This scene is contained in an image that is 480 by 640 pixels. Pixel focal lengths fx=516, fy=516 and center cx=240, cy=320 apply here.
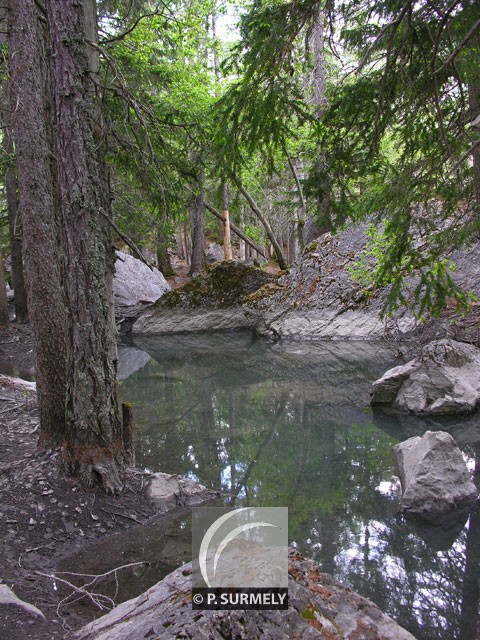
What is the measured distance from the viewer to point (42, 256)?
581 centimetres

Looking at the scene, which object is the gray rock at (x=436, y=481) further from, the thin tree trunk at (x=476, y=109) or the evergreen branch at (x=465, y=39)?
the evergreen branch at (x=465, y=39)

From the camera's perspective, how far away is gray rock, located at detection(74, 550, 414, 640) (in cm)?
210

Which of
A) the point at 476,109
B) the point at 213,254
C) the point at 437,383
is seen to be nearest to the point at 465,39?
the point at 476,109

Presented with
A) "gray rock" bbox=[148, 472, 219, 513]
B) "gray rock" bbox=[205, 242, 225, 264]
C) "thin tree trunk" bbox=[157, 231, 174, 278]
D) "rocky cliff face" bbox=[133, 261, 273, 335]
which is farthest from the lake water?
"gray rock" bbox=[205, 242, 225, 264]

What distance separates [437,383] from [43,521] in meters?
6.65

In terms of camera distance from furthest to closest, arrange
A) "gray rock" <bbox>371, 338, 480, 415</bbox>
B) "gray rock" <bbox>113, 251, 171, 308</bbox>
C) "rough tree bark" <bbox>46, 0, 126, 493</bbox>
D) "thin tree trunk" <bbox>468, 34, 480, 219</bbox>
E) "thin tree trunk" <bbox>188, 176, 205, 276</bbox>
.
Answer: "thin tree trunk" <bbox>188, 176, 205, 276</bbox>
"gray rock" <bbox>113, 251, 171, 308</bbox>
"gray rock" <bbox>371, 338, 480, 415</bbox>
"thin tree trunk" <bbox>468, 34, 480, 219</bbox>
"rough tree bark" <bbox>46, 0, 126, 493</bbox>

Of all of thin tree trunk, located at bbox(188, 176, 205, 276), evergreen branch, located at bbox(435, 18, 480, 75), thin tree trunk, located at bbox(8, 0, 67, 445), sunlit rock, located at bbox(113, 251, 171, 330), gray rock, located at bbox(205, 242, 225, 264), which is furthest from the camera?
gray rock, located at bbox(205, 242, 225, 264)

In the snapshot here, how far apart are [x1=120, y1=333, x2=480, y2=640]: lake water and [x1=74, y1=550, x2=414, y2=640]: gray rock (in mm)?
1517

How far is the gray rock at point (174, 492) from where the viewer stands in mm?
5223

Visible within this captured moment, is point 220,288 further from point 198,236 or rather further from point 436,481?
point 436,481

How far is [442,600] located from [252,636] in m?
2.45

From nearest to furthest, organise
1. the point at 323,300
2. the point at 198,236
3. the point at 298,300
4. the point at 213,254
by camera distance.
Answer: the point at 323,300, the point at 298,300, the point at 198,236, the point at 213,254

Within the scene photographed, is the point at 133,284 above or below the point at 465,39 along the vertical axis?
below

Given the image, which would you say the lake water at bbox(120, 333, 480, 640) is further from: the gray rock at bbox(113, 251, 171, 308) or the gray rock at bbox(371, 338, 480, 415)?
the gray rock at bbox(113, 251, 171, 308)
